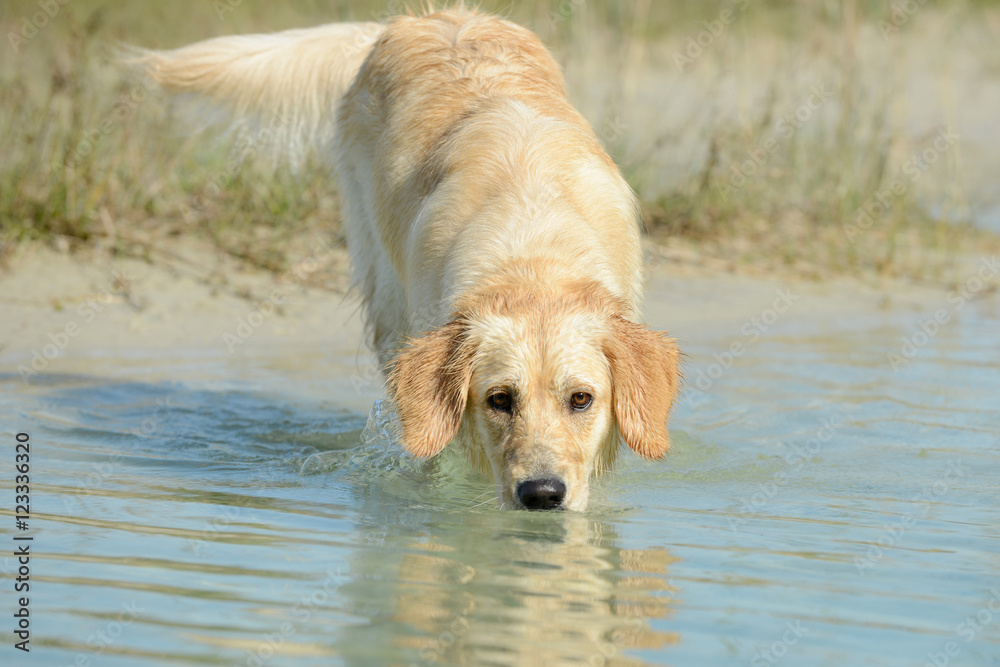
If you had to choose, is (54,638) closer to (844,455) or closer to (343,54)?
(844,455)

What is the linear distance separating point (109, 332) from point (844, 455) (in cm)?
401

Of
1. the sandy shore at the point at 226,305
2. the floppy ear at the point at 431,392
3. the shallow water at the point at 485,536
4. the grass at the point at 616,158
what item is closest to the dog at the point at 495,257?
the floppy ear at the point at 431,392

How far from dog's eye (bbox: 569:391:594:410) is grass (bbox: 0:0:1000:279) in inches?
120

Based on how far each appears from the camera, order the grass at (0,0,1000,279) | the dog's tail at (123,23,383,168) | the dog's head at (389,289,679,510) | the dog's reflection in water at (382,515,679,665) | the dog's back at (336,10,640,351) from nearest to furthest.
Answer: the dog's reflection in water at (382,515,679,665) < the dog's head at (389,289,679,510) < the dog's back at (336,10,640,351) < the dog's tail at (123,23,383,168) < the grass at (0,0,1000,279)

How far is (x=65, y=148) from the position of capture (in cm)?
700

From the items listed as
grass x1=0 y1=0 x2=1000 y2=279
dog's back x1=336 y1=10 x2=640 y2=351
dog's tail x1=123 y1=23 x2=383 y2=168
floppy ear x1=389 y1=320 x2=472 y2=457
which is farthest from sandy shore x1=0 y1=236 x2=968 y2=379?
floppy ear x1=389 y1=320 x2=472 y2=457

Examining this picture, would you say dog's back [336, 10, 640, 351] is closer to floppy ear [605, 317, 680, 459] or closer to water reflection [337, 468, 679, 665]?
floppy ear [605, 317, 680, 459]

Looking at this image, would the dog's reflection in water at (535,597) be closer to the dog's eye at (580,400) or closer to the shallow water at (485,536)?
the shallow water at (485,536)

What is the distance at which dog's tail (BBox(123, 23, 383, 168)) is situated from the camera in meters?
5.92

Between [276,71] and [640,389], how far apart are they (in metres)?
3.07

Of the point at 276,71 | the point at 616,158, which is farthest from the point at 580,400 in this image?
the point at 616,158

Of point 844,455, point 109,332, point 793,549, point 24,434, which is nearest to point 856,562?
point 793,549

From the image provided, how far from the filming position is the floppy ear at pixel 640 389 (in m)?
3.78

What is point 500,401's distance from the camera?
12.2ft
